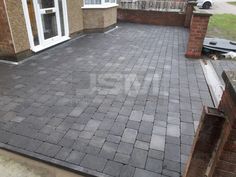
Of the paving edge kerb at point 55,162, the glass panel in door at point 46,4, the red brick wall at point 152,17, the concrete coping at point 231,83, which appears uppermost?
the glass panel in door at point 46,4

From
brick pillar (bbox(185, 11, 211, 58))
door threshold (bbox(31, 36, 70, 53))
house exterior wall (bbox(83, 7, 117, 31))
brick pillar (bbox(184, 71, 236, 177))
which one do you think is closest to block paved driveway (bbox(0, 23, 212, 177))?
door threshold (bbox(31, 36, 70, 53))

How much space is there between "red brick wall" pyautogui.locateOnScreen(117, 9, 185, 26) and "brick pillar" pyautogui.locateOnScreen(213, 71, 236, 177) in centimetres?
1006

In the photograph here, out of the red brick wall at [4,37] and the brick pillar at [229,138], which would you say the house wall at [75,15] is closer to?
the red brick wall at [4,37]

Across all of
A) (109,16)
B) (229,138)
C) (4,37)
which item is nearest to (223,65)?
(229,138)

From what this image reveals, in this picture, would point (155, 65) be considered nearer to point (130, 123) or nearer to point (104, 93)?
point (104, 93)

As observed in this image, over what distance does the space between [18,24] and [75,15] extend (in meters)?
2.98

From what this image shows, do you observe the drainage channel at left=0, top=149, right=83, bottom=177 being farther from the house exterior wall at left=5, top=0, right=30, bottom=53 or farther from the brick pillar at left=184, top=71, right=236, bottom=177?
the house exterior wall at left=5, top=0, right=30, bottom=53

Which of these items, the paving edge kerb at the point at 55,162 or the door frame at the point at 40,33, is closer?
the paving edge kerb at the point at 55,162

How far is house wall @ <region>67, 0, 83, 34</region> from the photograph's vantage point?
7395 mm

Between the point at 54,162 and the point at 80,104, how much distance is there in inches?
52.1

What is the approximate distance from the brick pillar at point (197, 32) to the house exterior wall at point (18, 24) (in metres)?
4.50

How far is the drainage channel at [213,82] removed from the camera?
13.0 feet

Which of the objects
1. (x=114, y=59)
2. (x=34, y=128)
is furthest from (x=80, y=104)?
(x=114, y=59)

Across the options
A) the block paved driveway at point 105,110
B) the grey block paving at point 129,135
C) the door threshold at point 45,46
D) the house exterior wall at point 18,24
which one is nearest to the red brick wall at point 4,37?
the house exterior wall at point 18,24
